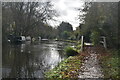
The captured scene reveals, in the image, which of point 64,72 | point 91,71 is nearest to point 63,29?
point 64,72

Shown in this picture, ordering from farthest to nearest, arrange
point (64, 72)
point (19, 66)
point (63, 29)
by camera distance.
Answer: point (63, 29), point (19, 66), point (64, 72)

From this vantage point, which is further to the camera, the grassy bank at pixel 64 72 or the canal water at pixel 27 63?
the canal water at pixel 27 63

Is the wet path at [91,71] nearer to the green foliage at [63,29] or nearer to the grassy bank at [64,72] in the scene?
the grassy bank at [64,72]

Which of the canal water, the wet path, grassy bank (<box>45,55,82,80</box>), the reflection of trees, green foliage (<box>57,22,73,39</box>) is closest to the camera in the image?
the wet path

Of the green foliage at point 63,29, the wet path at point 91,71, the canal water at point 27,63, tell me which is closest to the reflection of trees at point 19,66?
the canal water at point 27,63

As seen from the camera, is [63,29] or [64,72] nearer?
[64,72]

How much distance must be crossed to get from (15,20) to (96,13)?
22217 mm

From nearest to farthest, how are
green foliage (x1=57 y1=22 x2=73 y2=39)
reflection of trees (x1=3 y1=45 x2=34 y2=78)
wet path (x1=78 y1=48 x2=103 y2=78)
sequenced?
1. wet path (x1=78 y1=48 x2=103 y2=78)
2. reflection of trees (x1=3 y1=45 x2=34 y2=78)
3. green foliage (x1=57 y1=22 x2=73 y2=39)

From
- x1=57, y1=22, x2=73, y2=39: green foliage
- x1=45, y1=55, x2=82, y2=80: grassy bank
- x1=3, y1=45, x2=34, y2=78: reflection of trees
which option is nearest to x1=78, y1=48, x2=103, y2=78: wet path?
x1=45, y1=55, x2=82, y2=80: grassy bank

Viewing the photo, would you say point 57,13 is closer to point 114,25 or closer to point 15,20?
point 15,20

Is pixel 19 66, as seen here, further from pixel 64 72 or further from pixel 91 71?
pixel 91 71

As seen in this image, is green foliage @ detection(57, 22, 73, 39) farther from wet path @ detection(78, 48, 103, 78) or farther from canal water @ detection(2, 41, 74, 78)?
wet path @ detection(78, 48, 103, 78)

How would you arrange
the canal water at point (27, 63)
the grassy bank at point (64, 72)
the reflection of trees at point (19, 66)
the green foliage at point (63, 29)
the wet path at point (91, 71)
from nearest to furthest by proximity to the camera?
the wet path at point (91, 71), the grassy bank at point (64, 72), the reflection of trees at point (19, 66), the canal water at point (27, 63), the green foliage at point (63, 29)

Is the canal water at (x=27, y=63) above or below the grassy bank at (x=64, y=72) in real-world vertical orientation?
below
